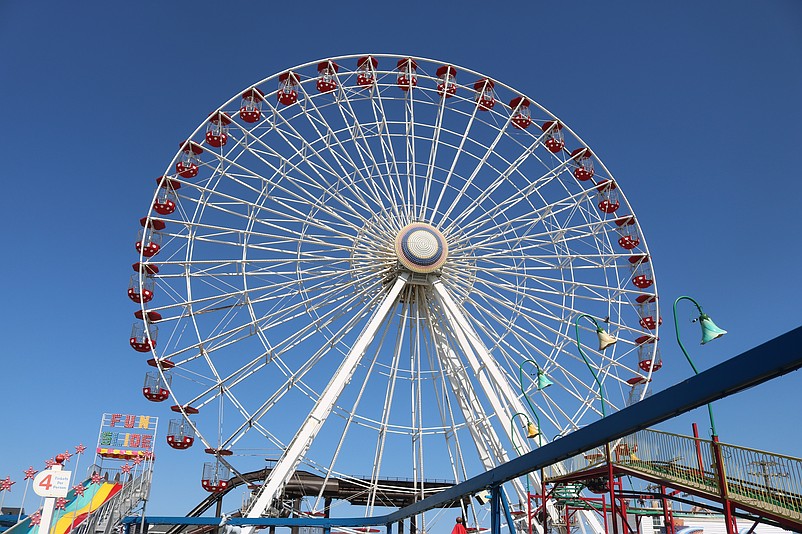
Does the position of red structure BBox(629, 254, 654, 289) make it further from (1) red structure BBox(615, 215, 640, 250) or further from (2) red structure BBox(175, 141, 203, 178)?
(2) red structure BBox(175, 141, 203, 178)

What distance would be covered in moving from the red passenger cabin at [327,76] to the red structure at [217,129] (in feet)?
11.9

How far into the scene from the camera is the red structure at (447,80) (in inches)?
1068

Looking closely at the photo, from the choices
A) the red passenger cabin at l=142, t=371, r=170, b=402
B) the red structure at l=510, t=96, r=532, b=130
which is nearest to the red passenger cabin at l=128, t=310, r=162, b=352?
the red passenger cabin at l=142, t=371, r=170, b=402

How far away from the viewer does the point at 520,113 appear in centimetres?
2747

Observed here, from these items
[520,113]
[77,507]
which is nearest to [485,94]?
[520,113]

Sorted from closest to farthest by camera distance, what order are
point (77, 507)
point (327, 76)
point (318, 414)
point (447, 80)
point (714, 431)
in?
point (714, 431) → point (77, 507) → point (318, 414) → point (327, 76) → point (447, 80)

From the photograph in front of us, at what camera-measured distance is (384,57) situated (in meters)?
26.7

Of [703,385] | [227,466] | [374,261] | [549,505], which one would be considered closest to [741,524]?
[549,505]

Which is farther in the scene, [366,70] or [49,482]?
[366,70]

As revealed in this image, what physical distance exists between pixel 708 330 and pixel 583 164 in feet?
59.1

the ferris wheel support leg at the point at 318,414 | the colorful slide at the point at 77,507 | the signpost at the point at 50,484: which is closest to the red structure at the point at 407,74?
the ferris wheel support leg at the point at 318,414

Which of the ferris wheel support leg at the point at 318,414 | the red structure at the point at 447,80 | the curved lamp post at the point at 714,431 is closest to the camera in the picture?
the curved lamp post at the point at 714,431

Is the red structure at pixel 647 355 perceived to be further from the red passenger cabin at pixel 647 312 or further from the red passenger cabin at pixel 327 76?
the red passenger cabin at pixel 327 76

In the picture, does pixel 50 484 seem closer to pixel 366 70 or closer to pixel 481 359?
pixel 481 359
